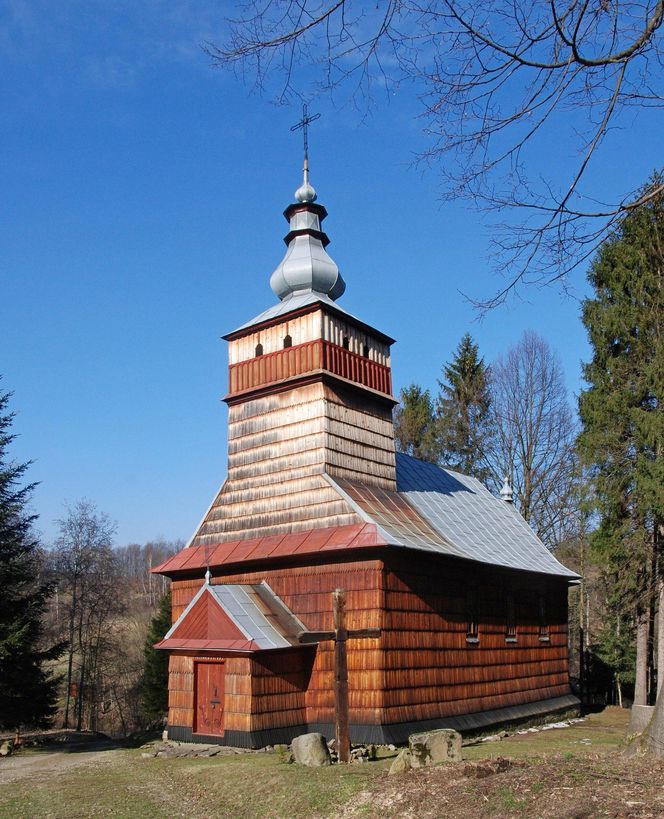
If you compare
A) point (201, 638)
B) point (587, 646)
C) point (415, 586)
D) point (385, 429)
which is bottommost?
point (587, 646)

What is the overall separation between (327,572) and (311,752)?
5.14 m

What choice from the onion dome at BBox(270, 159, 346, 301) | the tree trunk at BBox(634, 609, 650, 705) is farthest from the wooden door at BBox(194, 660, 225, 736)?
the tree trunk at BBox(634, 609, 650, 705)

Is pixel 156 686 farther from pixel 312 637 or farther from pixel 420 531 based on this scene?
pixel 420 531

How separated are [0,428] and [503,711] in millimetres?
16594

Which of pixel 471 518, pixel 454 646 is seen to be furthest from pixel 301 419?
pixel 471 518

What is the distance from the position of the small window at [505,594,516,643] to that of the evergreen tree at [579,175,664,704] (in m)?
3.98

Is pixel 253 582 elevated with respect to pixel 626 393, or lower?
lower

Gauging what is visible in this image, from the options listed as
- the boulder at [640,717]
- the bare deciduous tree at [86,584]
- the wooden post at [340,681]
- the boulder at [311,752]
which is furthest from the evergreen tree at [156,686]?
the boulder at [640,717]

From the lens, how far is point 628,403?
966 inches

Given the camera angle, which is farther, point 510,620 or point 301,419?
point 510,620

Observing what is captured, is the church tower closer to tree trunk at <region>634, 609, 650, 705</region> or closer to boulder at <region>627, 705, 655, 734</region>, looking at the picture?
boulder at <region>627, 705, 655, 734</region>

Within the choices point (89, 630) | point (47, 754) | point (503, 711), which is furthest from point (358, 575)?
point (89, 630)

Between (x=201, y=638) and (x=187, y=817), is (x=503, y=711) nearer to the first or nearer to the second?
(x=201, y=638)

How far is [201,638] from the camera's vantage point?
18406mm
